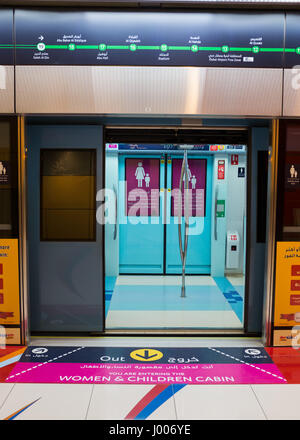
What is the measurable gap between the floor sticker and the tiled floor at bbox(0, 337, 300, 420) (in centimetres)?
11

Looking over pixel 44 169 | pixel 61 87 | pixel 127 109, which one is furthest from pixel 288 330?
pixel 61 87

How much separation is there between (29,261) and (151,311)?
1.65 metres

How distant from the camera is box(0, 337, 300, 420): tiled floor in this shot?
2.81 meters

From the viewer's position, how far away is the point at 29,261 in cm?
425

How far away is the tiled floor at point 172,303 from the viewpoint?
4.55 m

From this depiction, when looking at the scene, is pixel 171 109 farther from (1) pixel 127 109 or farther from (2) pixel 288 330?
(2) pixel 288 330

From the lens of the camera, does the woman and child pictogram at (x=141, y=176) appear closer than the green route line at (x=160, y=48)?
No

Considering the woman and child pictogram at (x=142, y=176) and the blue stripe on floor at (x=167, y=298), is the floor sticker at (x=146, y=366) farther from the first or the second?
the woman and child pictogram at (x=142, y=176)

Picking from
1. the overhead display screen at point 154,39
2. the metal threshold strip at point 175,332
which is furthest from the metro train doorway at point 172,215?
the overhead display screen at point 154,39

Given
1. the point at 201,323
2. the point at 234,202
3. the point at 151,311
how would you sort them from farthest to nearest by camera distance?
the point at 234,202
the point at 151,311
the point at 201,323

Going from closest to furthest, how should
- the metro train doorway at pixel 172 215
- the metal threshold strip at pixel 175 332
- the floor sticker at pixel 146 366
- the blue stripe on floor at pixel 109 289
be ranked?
the floor sticker at pixel 146 366
the metal threshold strip at pixel 175 332
the blue stripe on floor at pixel 109 289
the metro train doorway at pixel 172 215

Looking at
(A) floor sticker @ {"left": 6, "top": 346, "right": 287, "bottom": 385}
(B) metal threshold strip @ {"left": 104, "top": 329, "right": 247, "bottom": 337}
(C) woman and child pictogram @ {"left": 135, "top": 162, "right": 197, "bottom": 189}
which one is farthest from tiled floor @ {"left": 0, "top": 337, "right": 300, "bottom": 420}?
(C) woman and child pictogram @ {"left": 135, "top": 162, "right": 197, "bottom": 189}

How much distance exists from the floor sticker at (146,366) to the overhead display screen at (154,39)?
2.82m

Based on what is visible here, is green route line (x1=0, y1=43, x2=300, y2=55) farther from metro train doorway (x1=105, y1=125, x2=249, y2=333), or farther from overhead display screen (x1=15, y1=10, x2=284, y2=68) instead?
metro train doorway (x1=105, y1=125, x2=249, y2=333)
